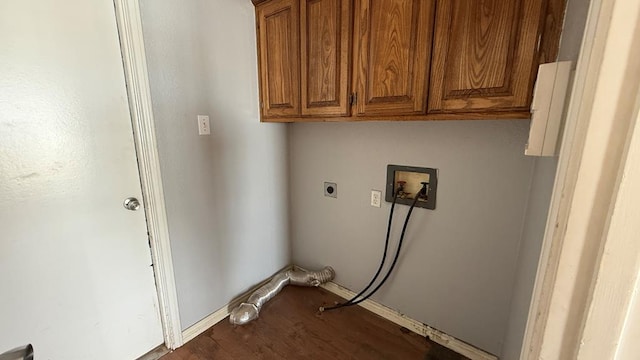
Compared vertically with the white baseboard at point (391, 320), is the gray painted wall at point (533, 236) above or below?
above

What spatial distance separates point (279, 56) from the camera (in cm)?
167

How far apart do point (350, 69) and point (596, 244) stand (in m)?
1.28

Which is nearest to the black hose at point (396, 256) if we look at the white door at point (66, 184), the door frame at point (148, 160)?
the door frame at point (148, 160)

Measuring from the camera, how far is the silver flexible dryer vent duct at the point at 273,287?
1796 mm

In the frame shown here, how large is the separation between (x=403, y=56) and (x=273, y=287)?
1773mm

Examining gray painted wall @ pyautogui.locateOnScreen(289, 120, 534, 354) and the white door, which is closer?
the white door

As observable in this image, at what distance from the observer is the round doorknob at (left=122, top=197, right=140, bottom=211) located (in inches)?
53.4

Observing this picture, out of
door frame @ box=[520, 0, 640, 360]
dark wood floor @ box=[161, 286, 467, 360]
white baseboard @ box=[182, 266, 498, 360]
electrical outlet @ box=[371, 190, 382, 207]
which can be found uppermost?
door frame @ box=[520, 0, 640, 360]

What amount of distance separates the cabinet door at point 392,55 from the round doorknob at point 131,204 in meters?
1.26

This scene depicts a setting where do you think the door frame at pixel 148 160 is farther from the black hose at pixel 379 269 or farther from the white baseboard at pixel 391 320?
the black hose at pixel 379 269

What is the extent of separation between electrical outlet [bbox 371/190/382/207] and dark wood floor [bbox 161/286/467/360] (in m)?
0.80

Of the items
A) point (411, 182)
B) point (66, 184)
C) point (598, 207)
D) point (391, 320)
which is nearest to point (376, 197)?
point (411, 182)

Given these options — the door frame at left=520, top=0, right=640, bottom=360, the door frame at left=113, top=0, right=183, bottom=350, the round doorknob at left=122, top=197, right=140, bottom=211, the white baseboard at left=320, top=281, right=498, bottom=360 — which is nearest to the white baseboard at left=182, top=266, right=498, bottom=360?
the white baseboard at left=320, top=281, right=498, bottom=360

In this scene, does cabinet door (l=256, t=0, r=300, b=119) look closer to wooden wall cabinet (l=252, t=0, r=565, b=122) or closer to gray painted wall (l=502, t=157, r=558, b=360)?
wooden wall cabinet (l=252, t=0, r=565, b=122)
